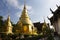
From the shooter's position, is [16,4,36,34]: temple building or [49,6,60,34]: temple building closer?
[49,6,60,34]: temple building

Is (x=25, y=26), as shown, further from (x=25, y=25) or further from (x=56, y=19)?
(x=56, y=19)

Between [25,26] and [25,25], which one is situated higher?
[25,25]

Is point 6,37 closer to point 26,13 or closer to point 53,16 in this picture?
point 26,13

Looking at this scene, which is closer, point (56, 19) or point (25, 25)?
point (56, 19)

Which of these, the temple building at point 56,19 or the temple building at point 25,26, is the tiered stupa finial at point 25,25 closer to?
the temple building at point 25,26

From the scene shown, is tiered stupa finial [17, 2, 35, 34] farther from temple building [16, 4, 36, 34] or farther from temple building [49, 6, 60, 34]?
temple building [49, 6, 60, 34]

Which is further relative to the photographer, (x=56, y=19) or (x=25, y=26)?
(x=25, y=26)

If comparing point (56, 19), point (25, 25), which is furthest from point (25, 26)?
point (56, 19)

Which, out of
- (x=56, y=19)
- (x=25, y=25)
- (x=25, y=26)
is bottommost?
(x=25, y=26)

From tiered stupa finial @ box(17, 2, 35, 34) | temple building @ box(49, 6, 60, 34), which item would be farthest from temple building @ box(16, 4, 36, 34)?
temple building @ box(49, 6, 60, 34)

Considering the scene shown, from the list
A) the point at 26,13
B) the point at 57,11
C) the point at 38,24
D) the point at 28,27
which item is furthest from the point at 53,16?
the point at 38,24

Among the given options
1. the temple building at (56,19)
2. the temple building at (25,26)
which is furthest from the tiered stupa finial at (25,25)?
the temple building at (56,19)

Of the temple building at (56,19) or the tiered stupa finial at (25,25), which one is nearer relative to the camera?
the temple building at (56,19)

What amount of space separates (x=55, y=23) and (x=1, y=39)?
49.4 feet
